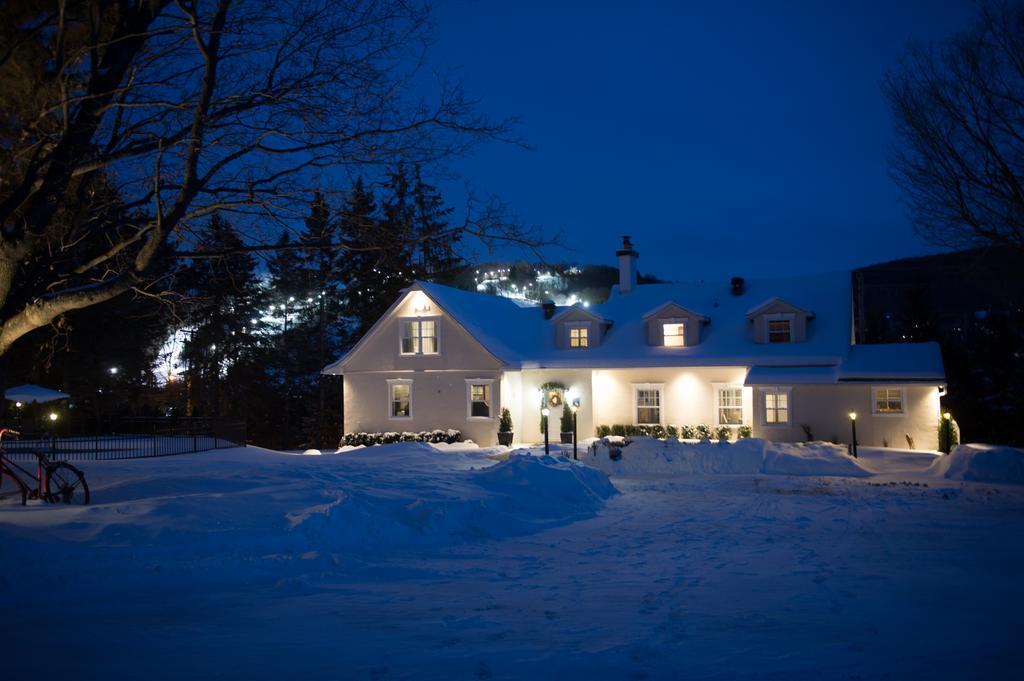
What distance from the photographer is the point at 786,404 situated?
88.3ft

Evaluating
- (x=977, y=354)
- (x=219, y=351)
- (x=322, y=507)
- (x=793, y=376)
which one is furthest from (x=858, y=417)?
(x=219, y=351)

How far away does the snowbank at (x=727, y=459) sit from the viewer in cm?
2045

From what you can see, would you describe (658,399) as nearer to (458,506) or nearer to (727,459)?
(727,459)

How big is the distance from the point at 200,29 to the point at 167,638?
6.86 meters

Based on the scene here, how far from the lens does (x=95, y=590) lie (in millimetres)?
7859

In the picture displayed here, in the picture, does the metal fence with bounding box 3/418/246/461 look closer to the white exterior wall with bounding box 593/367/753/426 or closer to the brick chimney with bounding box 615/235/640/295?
the white exterior wall with bounding box 593/367/753/426

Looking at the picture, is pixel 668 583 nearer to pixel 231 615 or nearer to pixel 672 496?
pixel 231 615

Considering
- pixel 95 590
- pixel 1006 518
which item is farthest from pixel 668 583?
pixel 1006 518

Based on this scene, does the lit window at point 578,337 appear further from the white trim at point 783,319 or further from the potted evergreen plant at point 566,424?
the white trim at point 783,319

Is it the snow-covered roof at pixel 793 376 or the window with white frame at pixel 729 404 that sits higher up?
the snow-covered roof at pixel 793 376

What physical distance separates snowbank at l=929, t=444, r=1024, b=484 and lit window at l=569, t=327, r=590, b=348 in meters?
14.6

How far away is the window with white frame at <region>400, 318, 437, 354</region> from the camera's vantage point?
30.8m

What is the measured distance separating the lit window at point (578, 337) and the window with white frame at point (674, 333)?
121 inches

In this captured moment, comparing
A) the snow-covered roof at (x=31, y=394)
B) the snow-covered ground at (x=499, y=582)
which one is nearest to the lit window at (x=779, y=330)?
the snow-covered ground at (x=499, y=582)
